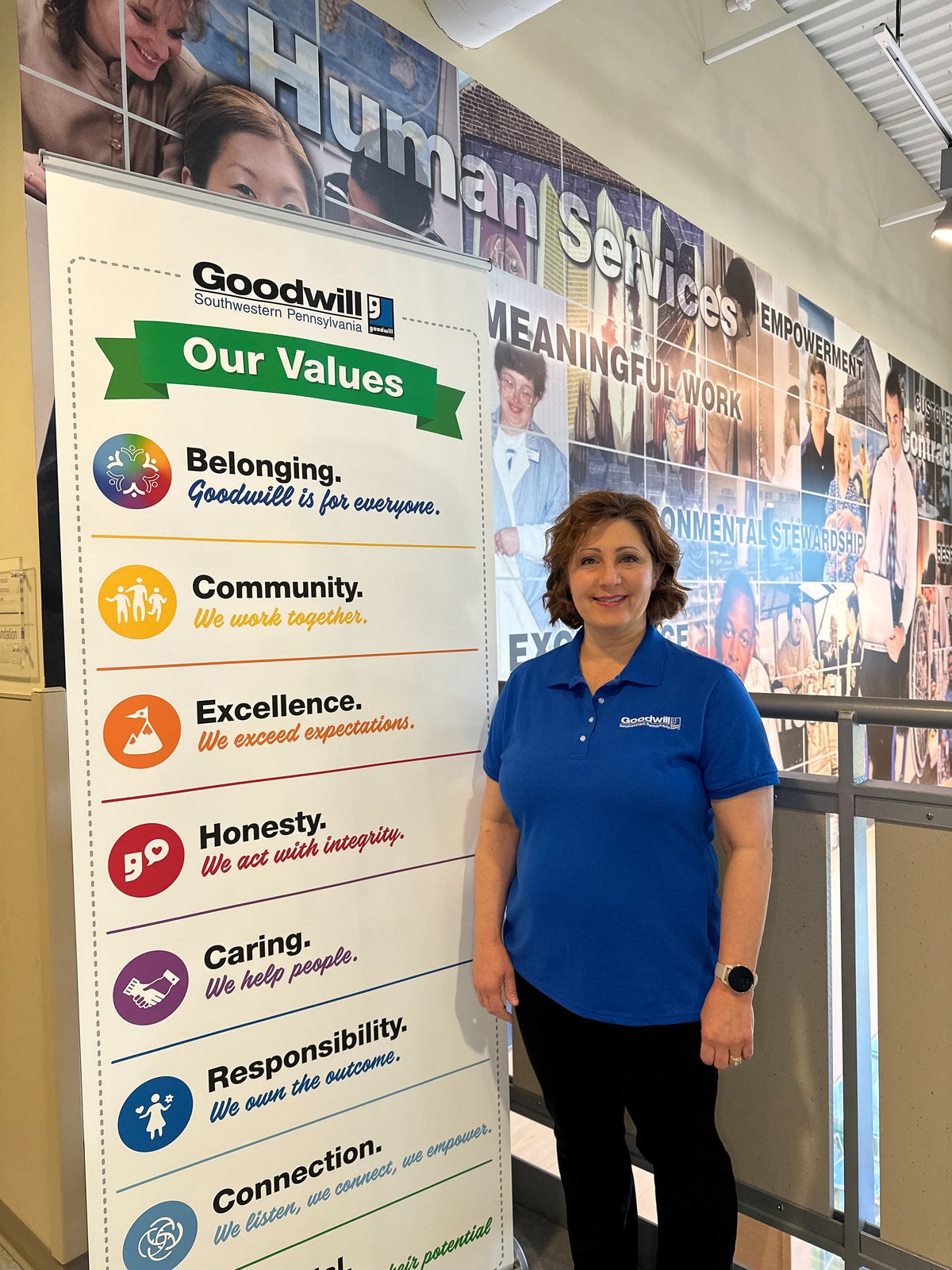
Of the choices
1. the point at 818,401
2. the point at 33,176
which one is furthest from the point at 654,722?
the point at 818,401

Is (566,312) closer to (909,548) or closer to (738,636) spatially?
(738,636)

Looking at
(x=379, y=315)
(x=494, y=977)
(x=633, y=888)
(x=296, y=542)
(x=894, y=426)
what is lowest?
(x=494, y=977)

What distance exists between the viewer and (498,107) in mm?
3182

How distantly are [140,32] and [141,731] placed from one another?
1683 millimetres

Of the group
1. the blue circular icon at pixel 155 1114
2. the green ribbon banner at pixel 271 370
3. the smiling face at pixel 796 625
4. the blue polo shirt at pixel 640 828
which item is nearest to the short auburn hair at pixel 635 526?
the blue polo shirt at pixel 640 828

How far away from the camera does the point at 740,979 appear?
1.44 meters

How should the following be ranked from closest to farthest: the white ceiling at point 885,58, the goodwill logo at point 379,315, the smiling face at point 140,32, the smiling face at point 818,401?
the goodwill logo at point 379,315, the smiling face at point 140,32, the white ceiling at point 885,58, the smiling face at point 818,401

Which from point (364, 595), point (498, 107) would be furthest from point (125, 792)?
point (498, 107)

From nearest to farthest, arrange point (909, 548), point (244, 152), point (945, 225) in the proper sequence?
1. point (244, 152)
2. point (945, 225)
3. point (909, 548)

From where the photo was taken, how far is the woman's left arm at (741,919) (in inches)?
Result: 57.0

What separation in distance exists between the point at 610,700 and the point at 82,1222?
1.67m

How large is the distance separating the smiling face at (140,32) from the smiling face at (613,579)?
5.14 ft

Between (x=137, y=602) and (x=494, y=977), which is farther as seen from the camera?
(x=494, y=977)

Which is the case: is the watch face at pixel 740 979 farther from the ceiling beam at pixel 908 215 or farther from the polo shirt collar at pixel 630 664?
the ceiling beam at pixel 908 215
